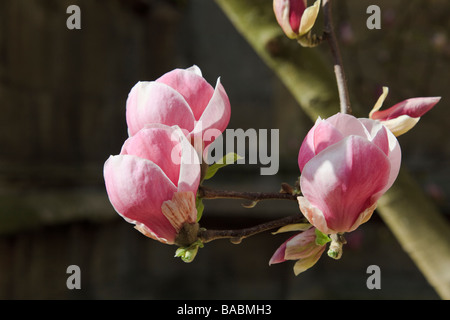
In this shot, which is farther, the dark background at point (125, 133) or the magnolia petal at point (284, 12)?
the dark background at point (125, 133)

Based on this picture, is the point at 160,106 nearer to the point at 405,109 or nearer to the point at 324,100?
the point at 405,109

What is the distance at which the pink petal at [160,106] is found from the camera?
0.25 meters

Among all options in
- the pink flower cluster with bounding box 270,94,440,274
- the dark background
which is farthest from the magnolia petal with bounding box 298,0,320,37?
the dark background

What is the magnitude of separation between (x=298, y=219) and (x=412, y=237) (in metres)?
0.28

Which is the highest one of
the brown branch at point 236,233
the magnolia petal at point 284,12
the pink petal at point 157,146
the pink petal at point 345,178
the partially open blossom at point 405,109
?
the magnolia petal at point 284,12

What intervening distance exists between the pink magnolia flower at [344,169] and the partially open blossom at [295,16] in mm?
104

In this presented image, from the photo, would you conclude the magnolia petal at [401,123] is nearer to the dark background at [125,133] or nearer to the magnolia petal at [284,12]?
the magnolia petal at [284,12]

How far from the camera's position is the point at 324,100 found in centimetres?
49

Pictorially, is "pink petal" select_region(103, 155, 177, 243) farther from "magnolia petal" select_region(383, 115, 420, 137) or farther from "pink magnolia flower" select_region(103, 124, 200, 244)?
"magnolia petal" select_region(383, 115, 420, 137)

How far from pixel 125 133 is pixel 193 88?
189cm

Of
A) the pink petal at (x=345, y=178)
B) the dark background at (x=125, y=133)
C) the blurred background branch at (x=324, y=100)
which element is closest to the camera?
the pink petal at (x=345, y=178)

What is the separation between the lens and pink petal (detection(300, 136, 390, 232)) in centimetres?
22

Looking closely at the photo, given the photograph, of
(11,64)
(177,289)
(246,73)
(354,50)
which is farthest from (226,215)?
(11,64)

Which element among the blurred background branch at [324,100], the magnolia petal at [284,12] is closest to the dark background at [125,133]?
the blurred background branch at [324,100]
